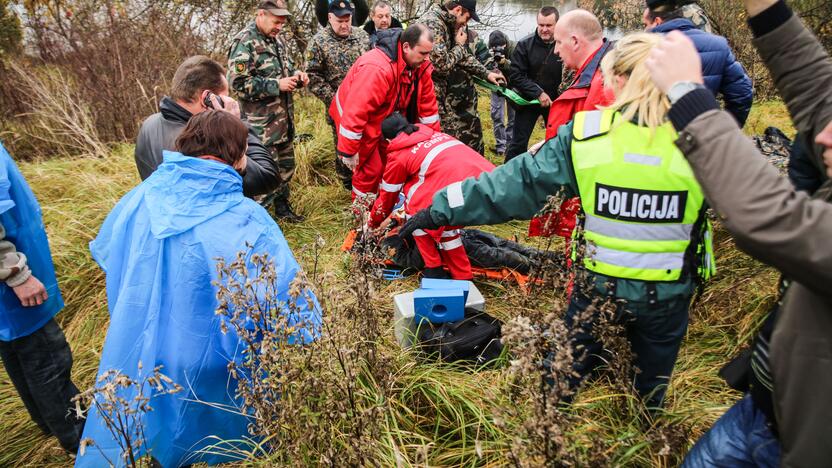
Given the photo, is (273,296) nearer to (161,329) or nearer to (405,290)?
(161,329)

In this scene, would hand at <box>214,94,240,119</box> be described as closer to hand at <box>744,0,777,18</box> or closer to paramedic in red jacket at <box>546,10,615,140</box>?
paramedic in red jacket at <box>546,10,615,140</box>

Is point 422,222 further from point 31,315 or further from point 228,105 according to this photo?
point 31,315

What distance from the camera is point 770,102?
9344 millimetres

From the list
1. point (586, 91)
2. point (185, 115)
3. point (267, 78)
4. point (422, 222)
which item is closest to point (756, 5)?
point (422, 222)

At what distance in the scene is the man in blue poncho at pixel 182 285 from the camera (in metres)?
1.92

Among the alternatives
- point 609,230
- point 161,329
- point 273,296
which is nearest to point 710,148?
point 609,230

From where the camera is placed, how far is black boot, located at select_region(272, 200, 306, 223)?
5.23 meters

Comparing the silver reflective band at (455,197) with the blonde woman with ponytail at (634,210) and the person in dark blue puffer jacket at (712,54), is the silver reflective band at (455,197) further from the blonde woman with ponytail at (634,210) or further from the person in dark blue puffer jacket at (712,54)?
the person in dark blue puffer jacket at (712,54)

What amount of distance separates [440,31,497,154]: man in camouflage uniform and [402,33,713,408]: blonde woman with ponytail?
4.25 metres

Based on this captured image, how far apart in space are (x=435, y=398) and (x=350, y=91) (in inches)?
123

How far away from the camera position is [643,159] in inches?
71.2

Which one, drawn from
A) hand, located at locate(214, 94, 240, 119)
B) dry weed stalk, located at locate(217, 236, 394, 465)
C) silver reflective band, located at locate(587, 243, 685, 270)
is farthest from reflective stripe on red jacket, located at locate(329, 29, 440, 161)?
silver reflective band, located at locate(587, 243, 685, 270)

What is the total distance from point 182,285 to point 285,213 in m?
3.40

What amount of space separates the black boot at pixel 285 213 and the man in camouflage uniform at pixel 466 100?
2.18 meters
